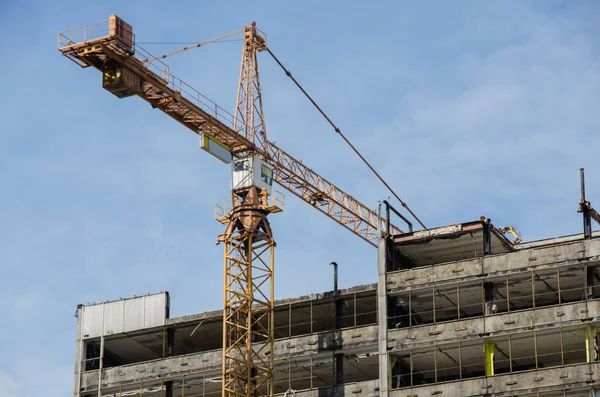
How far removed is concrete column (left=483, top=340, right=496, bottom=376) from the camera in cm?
8782

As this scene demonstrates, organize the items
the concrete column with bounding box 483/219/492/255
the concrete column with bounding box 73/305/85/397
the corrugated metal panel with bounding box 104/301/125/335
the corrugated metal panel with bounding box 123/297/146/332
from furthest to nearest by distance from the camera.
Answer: the corrugated metal panel with bounding box 104/301/125/335 < the concrete column with bounding box 73/305/85/397 < the corrugated metal panel with bounding box 123/297/146/332 < the concrete column with bounding box 483/219/492/255

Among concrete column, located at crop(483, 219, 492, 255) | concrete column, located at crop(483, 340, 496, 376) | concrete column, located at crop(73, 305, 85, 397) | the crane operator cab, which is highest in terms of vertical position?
the crane operator cab

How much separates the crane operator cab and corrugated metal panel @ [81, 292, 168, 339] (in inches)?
399

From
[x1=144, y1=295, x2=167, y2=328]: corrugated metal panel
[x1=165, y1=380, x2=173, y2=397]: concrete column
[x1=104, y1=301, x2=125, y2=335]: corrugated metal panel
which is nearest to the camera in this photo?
[x1=165, y1=380, x2=173, y2=397]: concrete column

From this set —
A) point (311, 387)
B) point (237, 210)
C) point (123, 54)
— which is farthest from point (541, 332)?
point (123, 54)

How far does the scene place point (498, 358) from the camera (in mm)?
91938

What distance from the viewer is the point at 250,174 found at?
10288cm

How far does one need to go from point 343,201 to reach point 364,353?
27543mm

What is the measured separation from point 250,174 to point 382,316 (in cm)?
1684

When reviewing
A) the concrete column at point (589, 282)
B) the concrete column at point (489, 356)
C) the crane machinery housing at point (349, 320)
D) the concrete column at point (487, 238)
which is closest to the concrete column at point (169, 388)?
the crane machinery housing at point (349, 320)

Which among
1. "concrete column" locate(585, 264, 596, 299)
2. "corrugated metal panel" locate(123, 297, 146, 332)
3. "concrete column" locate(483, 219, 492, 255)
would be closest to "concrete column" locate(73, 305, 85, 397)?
"corrugated metal panel" locate(123, 297, 146, 332)

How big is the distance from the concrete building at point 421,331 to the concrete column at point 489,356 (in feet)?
0.21

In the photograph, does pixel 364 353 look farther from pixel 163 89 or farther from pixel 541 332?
pixel 163 89

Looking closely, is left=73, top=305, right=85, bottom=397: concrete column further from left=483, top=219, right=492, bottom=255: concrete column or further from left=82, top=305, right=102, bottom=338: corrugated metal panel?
left=483, top=219, right=492, bottom=255: concrete column
